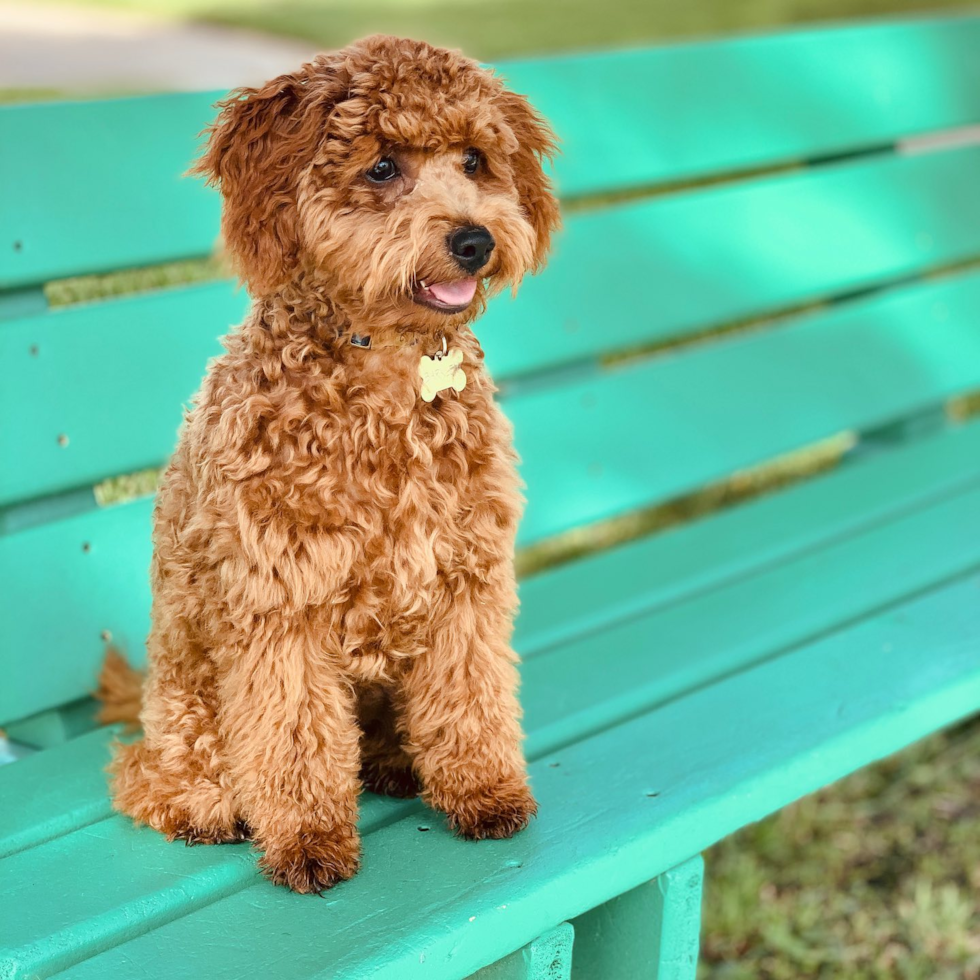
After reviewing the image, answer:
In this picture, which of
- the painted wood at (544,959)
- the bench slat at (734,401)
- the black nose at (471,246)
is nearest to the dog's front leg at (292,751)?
the painted wood at (544,959)

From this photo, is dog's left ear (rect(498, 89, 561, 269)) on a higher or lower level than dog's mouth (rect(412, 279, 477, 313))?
higher

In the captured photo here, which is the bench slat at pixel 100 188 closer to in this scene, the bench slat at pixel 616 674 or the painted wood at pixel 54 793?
the painted wood at pixel 54 793

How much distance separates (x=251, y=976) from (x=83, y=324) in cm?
126

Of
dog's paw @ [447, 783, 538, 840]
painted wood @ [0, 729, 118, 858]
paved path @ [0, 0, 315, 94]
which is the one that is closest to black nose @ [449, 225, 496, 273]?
dog's paw @ [447, 783, 538, 840]

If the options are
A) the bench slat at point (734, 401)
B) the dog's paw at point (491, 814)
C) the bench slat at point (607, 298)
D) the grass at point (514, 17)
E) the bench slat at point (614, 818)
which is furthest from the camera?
the grass at point (514, 17)

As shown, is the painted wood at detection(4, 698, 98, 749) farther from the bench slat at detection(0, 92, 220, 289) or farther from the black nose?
the black nose

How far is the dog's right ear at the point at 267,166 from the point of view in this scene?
67.0 inches

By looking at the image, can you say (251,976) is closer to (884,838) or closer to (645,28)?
(884,838)

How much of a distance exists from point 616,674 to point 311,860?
2.78ft

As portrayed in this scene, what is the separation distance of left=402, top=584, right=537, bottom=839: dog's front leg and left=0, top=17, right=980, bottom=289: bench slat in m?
1.04

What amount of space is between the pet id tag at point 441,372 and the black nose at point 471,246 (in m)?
0.15

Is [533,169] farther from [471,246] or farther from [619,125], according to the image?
[619,125]

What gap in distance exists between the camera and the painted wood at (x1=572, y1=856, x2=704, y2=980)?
6.33ft

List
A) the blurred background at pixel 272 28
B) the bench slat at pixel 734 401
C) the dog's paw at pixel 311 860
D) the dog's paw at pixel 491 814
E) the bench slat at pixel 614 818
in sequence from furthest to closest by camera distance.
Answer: the blurred background at pixel 272 28
the bench slat at pixel 734 401
the dog's paw at pixel 491 814
the dog's paw at pixel 311 860
the bench slat at pixel 614 818
